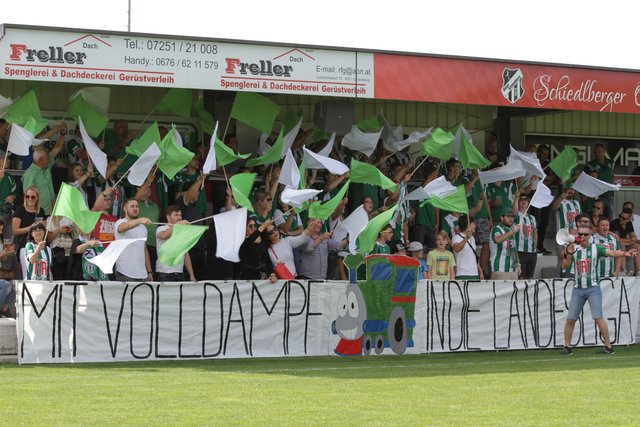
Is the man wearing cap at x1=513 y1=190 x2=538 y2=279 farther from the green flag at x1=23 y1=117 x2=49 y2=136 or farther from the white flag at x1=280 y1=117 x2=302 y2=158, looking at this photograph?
the green flag at x1=23 y1=117 x2=49 y2=136

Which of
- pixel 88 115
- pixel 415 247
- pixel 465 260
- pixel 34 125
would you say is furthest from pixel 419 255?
pixel 34 125

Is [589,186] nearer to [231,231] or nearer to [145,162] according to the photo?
[231,231]

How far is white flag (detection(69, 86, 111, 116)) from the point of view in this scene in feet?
66.4

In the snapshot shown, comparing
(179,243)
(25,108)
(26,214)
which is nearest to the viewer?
(179,243)

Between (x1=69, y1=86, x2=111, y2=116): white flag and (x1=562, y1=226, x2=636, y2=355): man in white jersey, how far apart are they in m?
7.65

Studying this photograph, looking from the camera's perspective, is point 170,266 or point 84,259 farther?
point 84,259

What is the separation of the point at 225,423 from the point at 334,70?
10.1 meters

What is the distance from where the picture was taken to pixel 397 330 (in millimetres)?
18688

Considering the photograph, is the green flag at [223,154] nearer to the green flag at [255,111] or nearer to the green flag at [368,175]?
the green flag at [368,175]

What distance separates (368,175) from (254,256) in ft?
7.56

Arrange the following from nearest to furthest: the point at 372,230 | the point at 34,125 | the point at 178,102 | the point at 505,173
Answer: the point at 34,125, the point at 372,230, the point at 178,102, the point at 505,173

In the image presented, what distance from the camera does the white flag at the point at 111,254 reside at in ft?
53.7

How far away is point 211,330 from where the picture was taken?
57.3ft

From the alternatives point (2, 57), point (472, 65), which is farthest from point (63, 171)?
point (472, 65)
